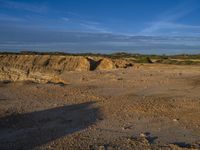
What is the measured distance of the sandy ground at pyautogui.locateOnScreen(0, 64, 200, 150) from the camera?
10.2 metres

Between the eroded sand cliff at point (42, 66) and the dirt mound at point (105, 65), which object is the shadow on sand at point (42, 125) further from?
the dirt mound at point (105, 65)

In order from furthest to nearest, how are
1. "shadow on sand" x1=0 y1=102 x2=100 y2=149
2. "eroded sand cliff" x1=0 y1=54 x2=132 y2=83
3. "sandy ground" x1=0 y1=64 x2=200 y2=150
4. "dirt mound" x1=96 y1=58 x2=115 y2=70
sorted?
"dirt mound" x1=96 y1=58 x2=115 y2=70 → "eroded sand cliff" x1=0 y1=54 x2=132 y2=83 → "shadow on sand" x1=0 y1=102 x2=100 y2=149 → "sandy ground" x1=0 y1=64 x2=200 y2=150

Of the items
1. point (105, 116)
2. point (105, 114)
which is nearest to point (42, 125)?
point (105, 116)

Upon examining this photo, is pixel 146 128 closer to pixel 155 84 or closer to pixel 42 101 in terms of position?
pixel 42 101

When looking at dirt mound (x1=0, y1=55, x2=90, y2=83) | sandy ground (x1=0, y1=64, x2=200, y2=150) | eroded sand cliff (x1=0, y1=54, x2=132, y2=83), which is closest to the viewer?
sandy ground (x1=0, y1=64, x2=200, y2=150)

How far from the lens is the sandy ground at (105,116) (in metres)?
10.2

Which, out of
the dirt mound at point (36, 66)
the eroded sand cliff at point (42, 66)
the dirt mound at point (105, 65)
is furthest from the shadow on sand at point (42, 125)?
the dirt mound at point (105, 65)

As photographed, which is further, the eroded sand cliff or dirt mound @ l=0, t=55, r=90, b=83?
the eroded sand cliff

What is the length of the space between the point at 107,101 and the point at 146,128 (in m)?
5.09

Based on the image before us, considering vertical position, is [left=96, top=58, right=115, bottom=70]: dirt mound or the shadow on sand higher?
[left=96, top=58, right=115, bottom=70]: dirt mound

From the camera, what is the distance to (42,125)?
12.3 m

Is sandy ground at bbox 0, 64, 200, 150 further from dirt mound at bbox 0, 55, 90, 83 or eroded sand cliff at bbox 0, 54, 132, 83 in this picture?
eroded sand cliff at bbox 0, 54, 132, 83

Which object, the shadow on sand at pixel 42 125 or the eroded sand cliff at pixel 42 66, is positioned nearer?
the shadow on sand at pixel 42 125

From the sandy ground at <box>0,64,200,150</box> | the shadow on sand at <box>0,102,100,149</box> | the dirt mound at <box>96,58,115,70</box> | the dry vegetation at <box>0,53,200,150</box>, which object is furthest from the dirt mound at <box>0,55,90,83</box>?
the shadow on sand at <box>0,102,100,149</box>
